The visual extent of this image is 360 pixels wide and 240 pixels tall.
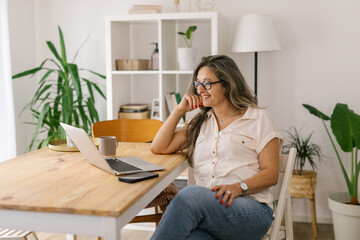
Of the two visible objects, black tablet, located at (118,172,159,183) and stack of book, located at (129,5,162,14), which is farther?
stack of book, located at (129,5,162,14)

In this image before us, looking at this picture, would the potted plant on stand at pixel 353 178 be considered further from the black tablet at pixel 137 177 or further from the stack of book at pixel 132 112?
the black tablet at pixel 137 177

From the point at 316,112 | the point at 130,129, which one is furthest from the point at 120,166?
the point at 316,112

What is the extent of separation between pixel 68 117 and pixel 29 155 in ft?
4.70

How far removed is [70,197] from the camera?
5.02 ft

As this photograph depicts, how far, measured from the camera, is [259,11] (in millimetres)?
3770

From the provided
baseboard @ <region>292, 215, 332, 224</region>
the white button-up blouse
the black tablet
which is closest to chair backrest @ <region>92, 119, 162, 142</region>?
the white button-up blouse

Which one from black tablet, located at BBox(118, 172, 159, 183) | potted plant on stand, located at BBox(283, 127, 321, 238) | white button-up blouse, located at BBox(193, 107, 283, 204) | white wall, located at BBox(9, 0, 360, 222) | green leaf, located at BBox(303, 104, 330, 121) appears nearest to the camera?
black tablet, located at BBox(118, 172, 159, 183)

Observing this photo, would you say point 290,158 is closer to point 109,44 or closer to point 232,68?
point 232,68

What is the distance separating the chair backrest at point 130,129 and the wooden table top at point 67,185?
28.6 inches

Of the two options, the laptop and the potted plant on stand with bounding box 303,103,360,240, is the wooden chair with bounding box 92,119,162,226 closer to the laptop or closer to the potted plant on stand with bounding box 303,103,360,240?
the laptop

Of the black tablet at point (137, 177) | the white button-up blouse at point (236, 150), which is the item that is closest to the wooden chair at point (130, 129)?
the white button-up blouse at point (236, 150)

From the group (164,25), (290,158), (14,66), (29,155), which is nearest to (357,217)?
(290,158)

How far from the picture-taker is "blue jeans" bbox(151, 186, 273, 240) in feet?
5.88

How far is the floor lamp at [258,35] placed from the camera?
11.2ft
